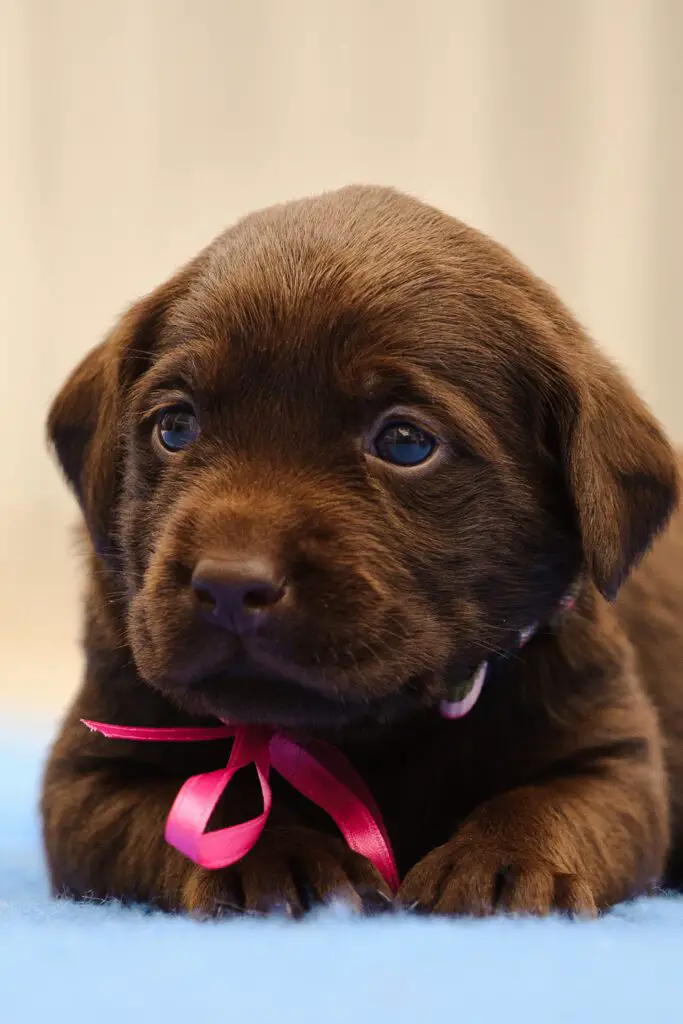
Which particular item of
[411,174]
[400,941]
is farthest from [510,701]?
[411,174]

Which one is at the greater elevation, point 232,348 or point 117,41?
point 117,41

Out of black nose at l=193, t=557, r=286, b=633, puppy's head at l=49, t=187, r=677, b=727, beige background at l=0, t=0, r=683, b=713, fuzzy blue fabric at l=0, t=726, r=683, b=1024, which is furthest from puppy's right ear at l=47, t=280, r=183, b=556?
beige background at l=0, t=0, r=683, b=713

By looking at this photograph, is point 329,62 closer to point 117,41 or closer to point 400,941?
point 117,41

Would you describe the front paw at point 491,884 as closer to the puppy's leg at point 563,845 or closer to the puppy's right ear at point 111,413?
the puppy's leg at point 563,845

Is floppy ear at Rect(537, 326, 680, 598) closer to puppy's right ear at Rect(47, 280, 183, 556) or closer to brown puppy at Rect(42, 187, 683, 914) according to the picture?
brown puppy at Rect(42, 187, 683, 914)

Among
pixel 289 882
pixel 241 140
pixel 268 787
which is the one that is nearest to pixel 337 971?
pixel 289 882

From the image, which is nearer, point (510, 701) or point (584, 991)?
point (584, 991)

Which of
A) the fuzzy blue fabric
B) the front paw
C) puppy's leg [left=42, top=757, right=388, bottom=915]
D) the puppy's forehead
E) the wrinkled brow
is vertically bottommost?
puppy's leg [left=42, top=757, right=388, bottom=915]
